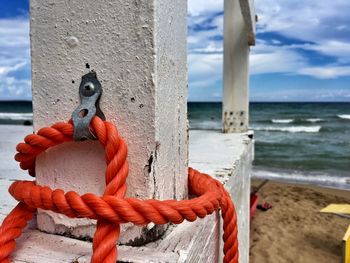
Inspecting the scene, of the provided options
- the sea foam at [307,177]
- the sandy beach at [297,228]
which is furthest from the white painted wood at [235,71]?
the sea foam at [307,177]

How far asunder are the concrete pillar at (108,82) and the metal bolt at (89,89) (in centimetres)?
2

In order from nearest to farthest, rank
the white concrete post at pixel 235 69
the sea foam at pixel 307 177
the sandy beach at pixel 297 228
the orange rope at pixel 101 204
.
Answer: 1. the orange rope at pixel 101 204
2. the white concrete post at pixel 235 69
3. the sandy beach at pixel 297 228
4. the sea foam at pixel 307 177

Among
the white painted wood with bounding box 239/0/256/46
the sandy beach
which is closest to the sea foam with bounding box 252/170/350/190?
the sandy beach

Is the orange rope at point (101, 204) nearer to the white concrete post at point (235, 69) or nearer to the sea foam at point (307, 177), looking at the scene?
the white concrete post at point (235, 69)

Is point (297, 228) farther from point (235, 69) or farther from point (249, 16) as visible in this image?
point (249, 16)

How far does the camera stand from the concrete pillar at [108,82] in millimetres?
718

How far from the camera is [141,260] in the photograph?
0.71 m

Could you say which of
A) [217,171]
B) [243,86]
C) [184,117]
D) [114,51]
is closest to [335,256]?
[243,86]

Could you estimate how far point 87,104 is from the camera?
74 cm

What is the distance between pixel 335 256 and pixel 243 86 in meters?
2.21

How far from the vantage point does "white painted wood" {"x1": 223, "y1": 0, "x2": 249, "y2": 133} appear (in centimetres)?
345

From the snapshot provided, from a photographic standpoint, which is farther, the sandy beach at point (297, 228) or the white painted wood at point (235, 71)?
the sandy beach at point (297, 228)

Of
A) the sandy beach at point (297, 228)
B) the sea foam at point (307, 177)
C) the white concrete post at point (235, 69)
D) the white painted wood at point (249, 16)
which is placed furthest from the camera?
the sea foam at point (307, 177)

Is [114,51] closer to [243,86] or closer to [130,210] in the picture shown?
[130,210]
